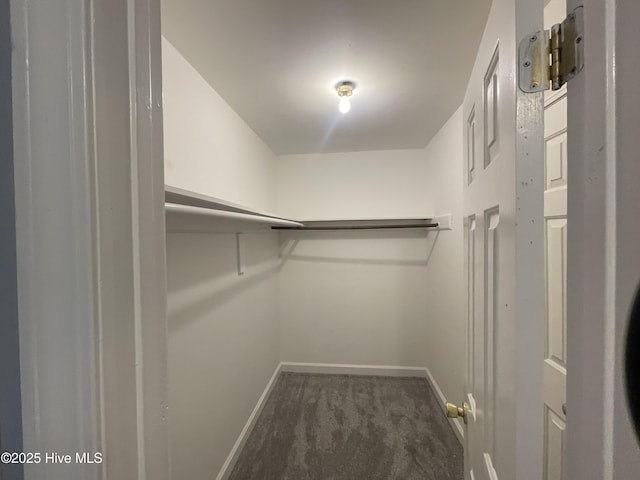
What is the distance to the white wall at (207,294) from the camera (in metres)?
1.17

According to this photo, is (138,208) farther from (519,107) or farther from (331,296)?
(331,296)

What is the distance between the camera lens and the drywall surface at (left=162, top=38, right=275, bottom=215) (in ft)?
3.90

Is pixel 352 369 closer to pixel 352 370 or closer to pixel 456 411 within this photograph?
pixel 352 370

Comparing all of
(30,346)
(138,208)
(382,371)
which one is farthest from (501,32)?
(382,371)

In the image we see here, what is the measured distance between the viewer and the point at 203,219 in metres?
1.30

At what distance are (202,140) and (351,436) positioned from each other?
216 cm

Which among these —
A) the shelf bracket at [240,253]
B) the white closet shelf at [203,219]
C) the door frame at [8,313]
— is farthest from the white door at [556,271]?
the shelf bracket at [240,253]

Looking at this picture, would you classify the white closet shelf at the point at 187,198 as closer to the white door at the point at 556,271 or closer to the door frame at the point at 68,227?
the door frame at the point at 68,227

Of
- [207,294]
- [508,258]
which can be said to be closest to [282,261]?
[207,294]

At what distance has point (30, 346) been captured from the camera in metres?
0.35

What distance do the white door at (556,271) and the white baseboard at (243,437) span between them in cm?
157

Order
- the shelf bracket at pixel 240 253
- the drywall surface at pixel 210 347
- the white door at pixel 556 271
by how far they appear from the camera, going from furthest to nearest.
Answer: the shelf bracket at pixel 240 253 < the drywall surface at pixel 210 347 < the white door at pixel 556 271

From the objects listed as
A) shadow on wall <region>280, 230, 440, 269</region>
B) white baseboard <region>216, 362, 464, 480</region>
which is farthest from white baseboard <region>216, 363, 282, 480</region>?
shadow on wall <region>280, 230, 440, 269</region>

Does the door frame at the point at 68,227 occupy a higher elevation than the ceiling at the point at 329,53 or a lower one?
lower
